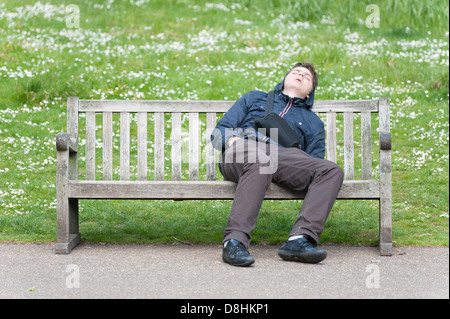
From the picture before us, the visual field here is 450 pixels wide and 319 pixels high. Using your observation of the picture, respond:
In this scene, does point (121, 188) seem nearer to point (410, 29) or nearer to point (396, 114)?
point (396, 114)

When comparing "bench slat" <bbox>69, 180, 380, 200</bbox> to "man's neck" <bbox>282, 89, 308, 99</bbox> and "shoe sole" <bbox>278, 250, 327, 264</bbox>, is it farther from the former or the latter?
"man's neck" <bbox>282, 89, 308, 99</bbox>

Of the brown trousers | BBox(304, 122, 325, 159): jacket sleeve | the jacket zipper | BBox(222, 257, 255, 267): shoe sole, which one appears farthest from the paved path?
the jacket zipper

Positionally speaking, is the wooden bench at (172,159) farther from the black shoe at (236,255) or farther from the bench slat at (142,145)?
the black shoe at (236,255)

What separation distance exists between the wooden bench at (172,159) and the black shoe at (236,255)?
0.43 m

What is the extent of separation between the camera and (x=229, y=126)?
5.07 m

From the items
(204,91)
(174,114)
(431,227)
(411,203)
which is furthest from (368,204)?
(204,91)

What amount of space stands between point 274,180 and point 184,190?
23.7 inches

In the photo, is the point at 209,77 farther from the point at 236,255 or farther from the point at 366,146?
the point at 236,255

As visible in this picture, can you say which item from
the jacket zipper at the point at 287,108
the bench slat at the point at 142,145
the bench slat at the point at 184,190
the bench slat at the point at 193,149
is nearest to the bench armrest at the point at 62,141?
the bench slat at the point at 184,190

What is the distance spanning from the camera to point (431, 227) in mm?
5617

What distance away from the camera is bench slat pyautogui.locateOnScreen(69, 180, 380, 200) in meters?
4.79

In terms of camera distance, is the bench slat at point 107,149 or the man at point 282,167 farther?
the bench slat at point 107,149

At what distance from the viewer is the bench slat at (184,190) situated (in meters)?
4.79

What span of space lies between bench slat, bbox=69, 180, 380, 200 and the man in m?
0.09
